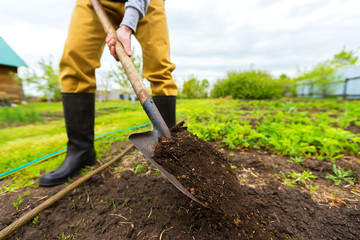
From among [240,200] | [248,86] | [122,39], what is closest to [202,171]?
[240,200]

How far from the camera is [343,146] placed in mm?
1892

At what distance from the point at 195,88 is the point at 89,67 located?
7787 millimetres

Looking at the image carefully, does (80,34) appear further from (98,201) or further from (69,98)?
(98,201)

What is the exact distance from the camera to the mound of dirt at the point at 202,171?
892 mm

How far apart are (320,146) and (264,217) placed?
131 centimetres

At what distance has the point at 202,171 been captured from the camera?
3.24ft

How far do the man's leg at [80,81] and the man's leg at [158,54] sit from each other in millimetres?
274

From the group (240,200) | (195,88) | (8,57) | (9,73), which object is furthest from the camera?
(195,88)

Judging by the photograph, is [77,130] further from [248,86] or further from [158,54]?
[248,86]

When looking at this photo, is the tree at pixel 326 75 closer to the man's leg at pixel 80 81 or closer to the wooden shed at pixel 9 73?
the man's leg at pixel 80 81

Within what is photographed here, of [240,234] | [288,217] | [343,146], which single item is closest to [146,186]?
[240,234]

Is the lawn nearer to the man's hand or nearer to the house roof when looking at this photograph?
the man's hand

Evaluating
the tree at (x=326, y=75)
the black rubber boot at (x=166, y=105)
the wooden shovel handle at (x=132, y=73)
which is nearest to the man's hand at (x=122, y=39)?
the wooden shovel handle at (x=132, y=73)

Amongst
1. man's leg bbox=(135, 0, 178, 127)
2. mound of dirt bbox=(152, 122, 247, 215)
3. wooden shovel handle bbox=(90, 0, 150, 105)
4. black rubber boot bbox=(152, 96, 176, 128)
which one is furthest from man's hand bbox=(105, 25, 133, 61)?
mound of dirt bbox=(152, 122, 247, 215)
